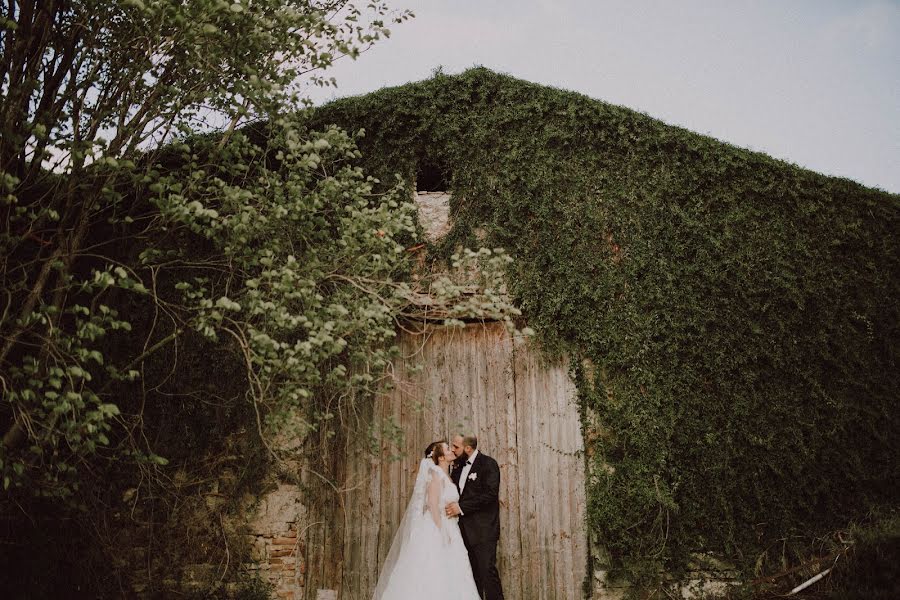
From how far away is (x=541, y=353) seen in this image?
694 centimetres

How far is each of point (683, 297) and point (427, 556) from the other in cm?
374

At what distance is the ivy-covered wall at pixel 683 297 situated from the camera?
20.9 feet

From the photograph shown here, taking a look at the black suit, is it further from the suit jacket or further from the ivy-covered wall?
the ivy-covered wall

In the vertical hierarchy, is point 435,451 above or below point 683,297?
below

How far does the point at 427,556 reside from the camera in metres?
5.83

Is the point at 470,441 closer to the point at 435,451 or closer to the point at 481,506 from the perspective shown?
the point at 435,451

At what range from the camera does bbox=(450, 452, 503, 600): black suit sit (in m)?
6.17

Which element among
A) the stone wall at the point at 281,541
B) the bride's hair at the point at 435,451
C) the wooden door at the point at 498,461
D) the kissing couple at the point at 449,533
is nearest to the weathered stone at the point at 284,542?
the stone wall at the point at 281,541

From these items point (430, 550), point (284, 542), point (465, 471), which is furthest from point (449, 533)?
point (284, 542)

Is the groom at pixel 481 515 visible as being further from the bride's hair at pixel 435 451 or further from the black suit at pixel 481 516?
the bride's hair at pixel 435 451

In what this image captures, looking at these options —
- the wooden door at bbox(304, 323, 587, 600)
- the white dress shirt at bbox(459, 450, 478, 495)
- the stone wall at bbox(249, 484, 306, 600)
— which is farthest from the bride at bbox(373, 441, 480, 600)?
the stone wall at bbox(249, 484, 306, 600)

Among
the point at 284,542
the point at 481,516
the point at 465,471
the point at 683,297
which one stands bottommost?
the point at 284,542

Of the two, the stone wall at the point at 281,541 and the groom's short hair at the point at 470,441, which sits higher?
the groom's short hair at the point at 470,441

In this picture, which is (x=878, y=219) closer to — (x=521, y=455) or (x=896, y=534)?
(x=896, y=534)
